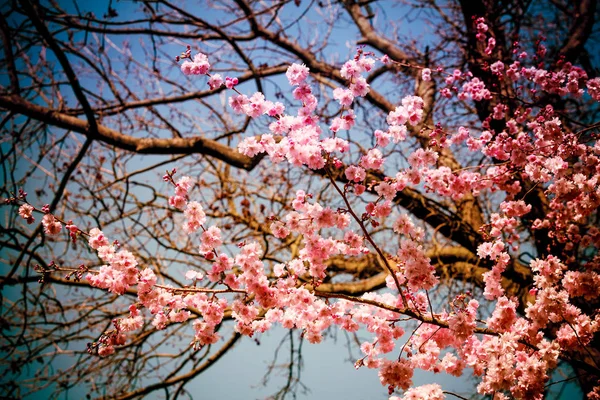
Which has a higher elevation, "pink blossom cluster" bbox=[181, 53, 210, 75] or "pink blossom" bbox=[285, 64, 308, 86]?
"pink blossom cluster" bbox=[181, 53, 210, 75]

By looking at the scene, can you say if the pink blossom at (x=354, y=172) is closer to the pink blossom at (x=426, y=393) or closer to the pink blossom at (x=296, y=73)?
the pink blossom at (x=296, y=73)

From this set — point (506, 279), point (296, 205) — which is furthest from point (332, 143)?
point (506, 279)

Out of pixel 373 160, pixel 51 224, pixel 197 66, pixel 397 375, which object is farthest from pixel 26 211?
pixel 397 375

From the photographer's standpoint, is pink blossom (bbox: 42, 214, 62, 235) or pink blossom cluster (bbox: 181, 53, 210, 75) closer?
pink blossom cluster (bbox: 181, 53, 210, 75)

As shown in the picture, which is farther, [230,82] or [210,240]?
[210,240]

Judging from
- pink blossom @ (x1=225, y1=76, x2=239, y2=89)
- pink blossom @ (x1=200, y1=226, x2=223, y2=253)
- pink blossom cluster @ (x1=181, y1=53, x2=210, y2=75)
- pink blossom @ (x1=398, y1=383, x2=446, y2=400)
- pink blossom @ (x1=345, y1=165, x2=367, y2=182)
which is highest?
pink blossom cluster @ (x1=181, y1=53, x2=210, y2=75)

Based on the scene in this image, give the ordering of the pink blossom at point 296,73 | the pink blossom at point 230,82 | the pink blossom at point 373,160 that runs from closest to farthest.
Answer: the pink blossom at point 230,82 → the pink blossom at point 296,73 → the pink blossom at point 373,160

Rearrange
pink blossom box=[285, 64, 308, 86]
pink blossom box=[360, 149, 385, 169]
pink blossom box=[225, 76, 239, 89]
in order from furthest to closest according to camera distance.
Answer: pink blossom box=[360, 149, 385, 169], pink blossom box=[285, 64, 308, 86], pink blossom box=[225, 76, 239, 89]

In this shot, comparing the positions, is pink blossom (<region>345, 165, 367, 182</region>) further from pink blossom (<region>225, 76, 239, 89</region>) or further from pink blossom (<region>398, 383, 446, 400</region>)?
pink blossom (<region>398, 383, 446, 400</region>)

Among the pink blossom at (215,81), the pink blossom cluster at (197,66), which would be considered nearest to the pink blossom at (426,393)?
the pink blossom at (215,81)

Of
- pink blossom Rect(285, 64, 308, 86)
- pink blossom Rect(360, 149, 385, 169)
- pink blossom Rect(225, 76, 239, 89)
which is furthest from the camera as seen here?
pink blossom Rect(360, 149, 385, 169)

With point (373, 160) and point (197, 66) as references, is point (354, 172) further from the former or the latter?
point (197, 66)

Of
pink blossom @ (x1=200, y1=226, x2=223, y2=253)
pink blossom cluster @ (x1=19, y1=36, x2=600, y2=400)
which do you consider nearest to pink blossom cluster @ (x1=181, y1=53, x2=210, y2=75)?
pink blossom cluster @ (x1=19, y1=36, x2=600, y2=400)

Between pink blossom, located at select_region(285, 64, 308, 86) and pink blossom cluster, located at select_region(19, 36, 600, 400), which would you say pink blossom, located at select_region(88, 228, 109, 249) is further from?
pink blossom, located at select_region(285, 64, 308, 86)
